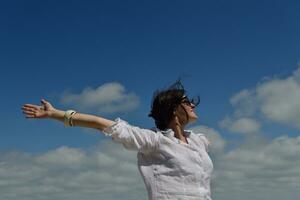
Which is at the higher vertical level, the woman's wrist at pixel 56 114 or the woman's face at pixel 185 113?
the woman's face at pixel 185 113

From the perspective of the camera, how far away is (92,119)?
9891 millimetres

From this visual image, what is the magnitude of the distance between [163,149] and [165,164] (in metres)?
0.23

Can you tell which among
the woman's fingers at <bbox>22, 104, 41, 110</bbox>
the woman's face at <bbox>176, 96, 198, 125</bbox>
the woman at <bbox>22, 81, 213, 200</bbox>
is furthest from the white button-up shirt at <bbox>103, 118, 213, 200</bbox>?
the woman's fingers at <bbox>22, 104, 41, 110</bbox>

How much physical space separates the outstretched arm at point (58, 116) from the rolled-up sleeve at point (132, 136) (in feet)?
0.36

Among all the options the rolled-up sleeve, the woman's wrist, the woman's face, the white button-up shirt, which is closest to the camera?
the rolled-up sleeve

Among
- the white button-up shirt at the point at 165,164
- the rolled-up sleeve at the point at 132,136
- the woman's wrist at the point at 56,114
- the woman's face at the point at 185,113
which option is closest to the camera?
the rolled-up sleeve at the point at 132,136

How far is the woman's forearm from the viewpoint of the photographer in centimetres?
984

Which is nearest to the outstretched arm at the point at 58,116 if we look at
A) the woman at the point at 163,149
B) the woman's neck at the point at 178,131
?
the woman at the point at 163,149

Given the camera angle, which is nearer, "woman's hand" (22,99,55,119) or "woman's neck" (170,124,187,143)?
"woman's hand" (22,99,55,119)

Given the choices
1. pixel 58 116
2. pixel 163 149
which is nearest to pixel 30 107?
pixel 58 116

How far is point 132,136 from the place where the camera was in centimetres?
986

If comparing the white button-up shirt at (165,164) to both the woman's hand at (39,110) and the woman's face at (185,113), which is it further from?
the woman's hand at (39,110)

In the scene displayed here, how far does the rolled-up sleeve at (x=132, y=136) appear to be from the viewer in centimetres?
979

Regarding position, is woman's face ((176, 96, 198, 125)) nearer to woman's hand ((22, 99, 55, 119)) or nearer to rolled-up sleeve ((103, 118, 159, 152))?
rolled-up sleeve ((103, 118, 159, 152))
